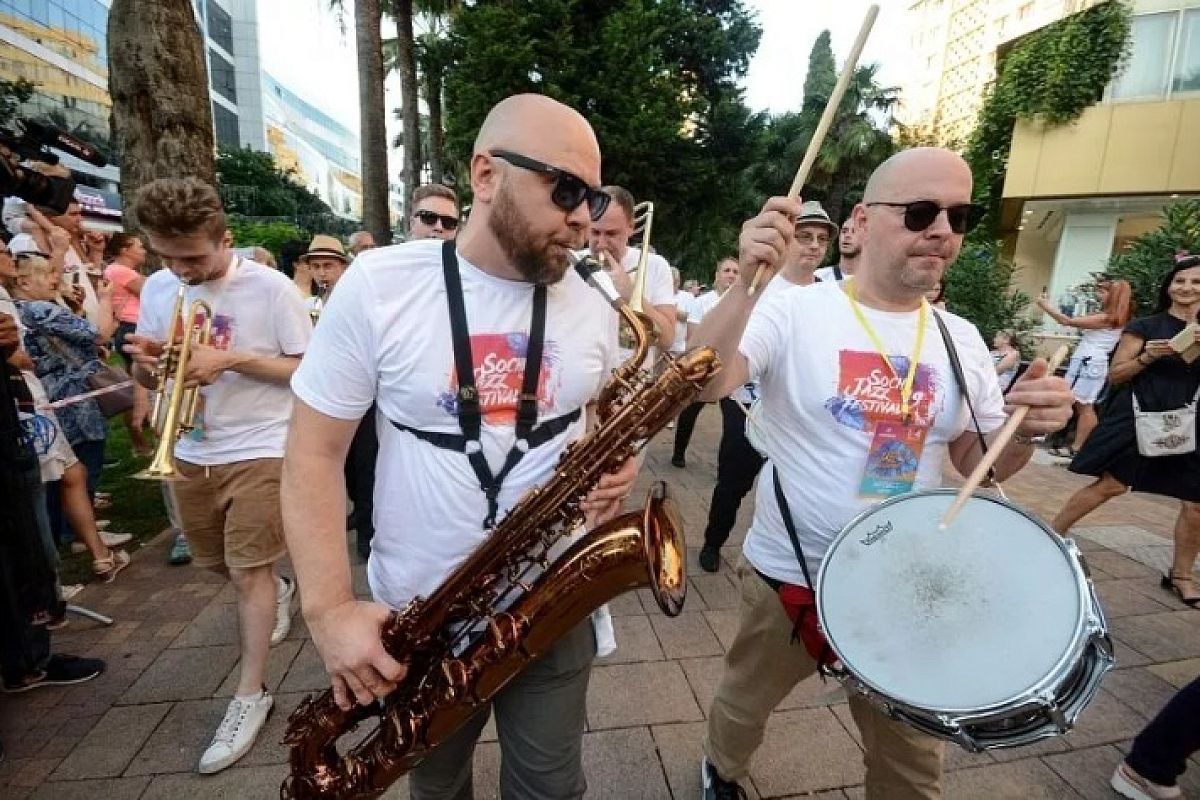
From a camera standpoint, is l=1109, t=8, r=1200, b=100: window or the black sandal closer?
the black sandal

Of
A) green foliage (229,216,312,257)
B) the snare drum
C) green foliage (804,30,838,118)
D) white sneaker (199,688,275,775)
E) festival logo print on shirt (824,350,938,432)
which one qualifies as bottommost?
white sneaker (199,688,275,775)

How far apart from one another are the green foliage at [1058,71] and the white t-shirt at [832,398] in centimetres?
1815

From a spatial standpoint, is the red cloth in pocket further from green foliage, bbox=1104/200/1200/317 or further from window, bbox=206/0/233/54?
window, bbox=206/0/233/54

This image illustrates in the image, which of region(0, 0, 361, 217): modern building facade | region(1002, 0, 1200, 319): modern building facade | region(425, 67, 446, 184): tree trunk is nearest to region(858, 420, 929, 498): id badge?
region(0, 0, 361, 217): modern building facade

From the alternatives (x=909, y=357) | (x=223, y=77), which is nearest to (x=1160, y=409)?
(x=909, y=357)

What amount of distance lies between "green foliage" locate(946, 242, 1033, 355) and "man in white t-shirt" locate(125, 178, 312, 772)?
12043mm

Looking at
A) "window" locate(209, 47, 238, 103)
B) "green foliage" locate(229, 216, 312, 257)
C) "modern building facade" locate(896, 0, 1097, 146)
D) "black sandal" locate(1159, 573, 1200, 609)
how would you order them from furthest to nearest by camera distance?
"window" locate(209, 47, 238, 103), "green foliage" locate(229, 216, 312, 257), "modern building facade" locate(896, 0, 1097, 146), "black sandal" locate(1159, 573, 1200, 609)

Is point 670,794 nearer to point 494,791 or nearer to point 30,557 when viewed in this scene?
point 494,791

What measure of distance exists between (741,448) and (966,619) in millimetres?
2710

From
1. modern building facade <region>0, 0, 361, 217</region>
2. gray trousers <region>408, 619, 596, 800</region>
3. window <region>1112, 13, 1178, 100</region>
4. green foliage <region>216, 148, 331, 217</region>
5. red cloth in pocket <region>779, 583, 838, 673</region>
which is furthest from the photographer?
green foliage <region>216, 148, 331, 217</region>

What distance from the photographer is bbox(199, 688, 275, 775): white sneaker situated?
251 centimetres

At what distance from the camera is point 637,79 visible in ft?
52.9

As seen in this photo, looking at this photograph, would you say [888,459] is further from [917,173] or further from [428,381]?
[428,381]

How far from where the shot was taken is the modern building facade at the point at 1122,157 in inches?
551
